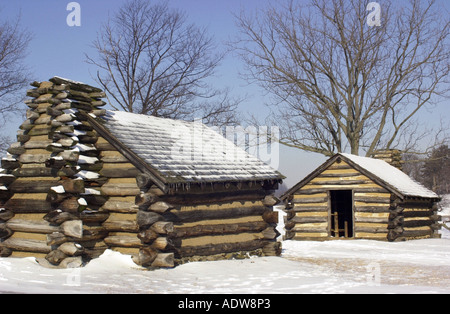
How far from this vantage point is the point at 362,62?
30.5m

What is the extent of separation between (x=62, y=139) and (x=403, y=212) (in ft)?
47.2

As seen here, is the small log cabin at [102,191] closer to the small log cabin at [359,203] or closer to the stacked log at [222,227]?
the stacked log at [222,227]

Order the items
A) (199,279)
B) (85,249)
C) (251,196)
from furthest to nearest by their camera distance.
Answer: (251,196)
(85,249)
(199,279)

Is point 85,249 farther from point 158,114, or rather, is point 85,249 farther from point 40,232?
point 158,114

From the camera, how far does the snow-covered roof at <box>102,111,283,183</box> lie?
13188mm

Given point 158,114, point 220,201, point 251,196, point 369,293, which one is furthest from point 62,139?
point 158,114

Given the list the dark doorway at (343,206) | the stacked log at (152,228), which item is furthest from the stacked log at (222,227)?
the dark doorway at (343,206)

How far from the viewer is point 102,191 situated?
13445 millimetres

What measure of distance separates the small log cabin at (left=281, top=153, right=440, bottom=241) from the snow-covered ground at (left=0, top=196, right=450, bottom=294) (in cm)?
423

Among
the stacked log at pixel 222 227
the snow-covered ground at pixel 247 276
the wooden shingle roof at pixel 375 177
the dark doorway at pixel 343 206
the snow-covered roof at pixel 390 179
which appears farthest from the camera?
the dark doorway at pixel 343 206

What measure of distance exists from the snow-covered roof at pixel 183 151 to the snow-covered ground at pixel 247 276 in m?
2.30

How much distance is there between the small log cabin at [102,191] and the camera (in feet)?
40.8

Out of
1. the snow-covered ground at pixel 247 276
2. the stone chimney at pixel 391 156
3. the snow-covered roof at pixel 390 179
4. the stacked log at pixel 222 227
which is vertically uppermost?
the stone chimney at pixel 391 156

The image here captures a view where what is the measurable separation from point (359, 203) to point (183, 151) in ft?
30.9
